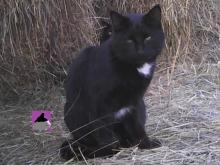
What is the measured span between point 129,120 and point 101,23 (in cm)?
125

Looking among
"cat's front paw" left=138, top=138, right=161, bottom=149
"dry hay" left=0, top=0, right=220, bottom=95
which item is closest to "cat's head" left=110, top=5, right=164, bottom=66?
"cat's front paw" left=138, top=138, right=161, bottom=149

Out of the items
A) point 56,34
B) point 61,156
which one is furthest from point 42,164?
point 56,34

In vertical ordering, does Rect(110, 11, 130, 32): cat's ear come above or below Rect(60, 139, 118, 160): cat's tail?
above

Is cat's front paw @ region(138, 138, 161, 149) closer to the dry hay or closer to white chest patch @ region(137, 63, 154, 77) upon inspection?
white chest patch @ region(137, 63, 154, 77)

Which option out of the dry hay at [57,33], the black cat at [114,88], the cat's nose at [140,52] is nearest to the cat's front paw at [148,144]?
the black cat at [114,88]

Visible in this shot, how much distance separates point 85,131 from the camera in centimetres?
226

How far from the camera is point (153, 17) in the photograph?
2.09m

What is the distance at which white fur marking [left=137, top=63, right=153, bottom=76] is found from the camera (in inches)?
84.7

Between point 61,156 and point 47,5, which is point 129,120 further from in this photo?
point 47,5

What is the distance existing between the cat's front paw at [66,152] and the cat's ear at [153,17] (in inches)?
29.4

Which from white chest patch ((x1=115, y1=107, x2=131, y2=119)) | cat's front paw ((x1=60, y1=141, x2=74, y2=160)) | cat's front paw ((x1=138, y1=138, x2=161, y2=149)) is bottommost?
cat's front paw ((x1=138, y1=138, x2=161, y2=149))

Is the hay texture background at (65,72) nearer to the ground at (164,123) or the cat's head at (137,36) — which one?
the ground at (164,123)

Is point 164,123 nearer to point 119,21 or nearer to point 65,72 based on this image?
point 119,21

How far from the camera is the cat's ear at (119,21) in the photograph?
2.07 m
